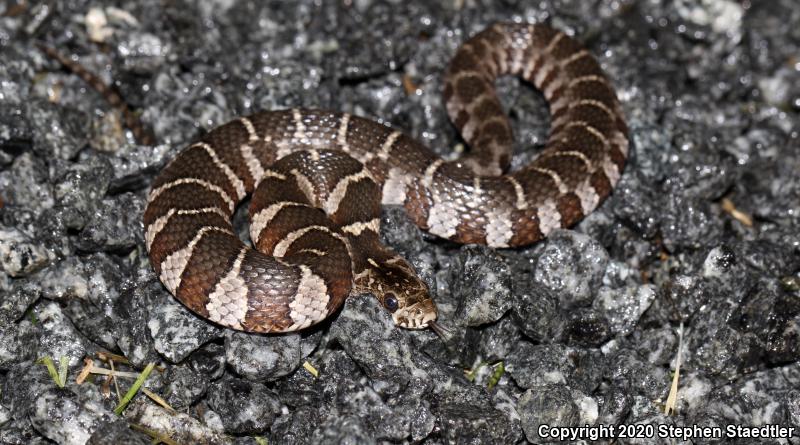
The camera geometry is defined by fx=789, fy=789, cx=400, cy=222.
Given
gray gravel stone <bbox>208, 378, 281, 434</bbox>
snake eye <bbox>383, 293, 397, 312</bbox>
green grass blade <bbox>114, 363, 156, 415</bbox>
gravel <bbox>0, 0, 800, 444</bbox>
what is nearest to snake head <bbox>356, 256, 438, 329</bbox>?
snake eye <bbox>383, 293, 397, 312</bbox>

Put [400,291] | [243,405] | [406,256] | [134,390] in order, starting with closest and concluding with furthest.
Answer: [243,405] < [134,390] < [400,291] < [406,256]

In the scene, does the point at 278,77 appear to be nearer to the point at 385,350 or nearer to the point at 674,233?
the point at 385,350

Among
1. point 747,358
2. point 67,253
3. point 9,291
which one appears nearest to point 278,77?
point 67,253

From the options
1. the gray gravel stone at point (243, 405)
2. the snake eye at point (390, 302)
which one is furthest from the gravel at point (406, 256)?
the snake eye at point (390, 302)

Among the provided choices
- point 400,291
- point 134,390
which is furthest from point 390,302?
point 134,390

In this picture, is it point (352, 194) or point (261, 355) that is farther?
point (352, 194)

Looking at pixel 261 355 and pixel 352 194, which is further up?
pixel 352 194

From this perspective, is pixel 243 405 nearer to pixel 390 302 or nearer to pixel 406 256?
pixel 390 302

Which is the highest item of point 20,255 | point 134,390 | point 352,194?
point 352,194
